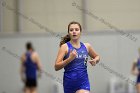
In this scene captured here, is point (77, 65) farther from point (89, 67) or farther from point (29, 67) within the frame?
point (89, 67)

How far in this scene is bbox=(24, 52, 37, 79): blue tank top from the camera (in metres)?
15.9

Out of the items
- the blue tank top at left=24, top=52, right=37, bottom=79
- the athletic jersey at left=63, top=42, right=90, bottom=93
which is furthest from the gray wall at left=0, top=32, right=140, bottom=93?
the athletic jersey at left=63, top=42, right=90, bottom=93

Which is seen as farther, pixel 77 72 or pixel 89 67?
pixel 89 67

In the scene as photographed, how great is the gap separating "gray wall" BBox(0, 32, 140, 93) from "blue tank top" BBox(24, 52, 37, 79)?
2833 millimetres

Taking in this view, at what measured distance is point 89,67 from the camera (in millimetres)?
18703

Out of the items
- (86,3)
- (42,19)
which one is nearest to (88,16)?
(86,3)

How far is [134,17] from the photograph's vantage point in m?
20.0

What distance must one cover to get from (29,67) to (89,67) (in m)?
3.23

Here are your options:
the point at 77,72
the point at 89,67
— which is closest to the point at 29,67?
the point at 89,67

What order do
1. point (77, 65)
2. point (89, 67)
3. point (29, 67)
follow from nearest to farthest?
point (77, 65), point (29, 67), point (89, 67)

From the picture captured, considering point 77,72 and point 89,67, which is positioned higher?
point 77,72

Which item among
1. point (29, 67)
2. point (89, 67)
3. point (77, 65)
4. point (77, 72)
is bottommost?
point (89, 67)

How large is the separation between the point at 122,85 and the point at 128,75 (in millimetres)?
439

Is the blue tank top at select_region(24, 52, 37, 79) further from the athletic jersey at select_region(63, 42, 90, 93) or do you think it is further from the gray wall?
the athletic jersey at select_region(63, 42, 90, 93)
